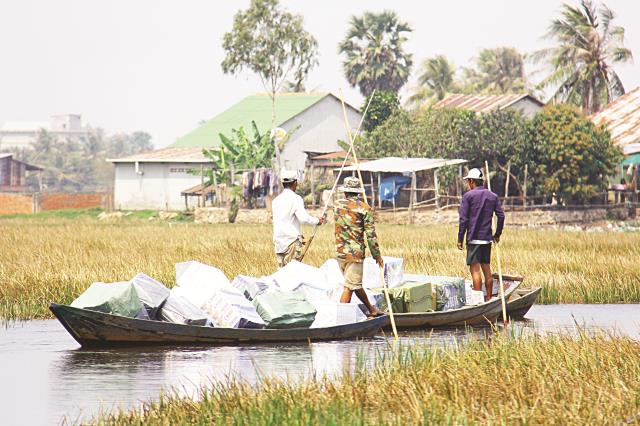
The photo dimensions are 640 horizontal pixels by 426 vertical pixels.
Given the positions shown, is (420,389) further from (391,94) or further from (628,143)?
(391,94)

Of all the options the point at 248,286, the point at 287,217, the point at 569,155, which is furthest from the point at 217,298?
the point at 569,155

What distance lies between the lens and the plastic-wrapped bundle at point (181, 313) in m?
11.6

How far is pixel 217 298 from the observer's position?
11906 millimetres

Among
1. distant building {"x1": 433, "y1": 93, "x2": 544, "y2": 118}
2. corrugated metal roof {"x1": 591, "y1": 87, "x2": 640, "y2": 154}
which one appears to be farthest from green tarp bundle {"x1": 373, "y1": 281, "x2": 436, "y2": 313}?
distant building {"x1": 433, "y1": 93, "x2": 544, "y2": 118}

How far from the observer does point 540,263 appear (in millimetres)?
19812

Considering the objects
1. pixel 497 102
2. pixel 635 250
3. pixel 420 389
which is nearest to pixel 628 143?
pixel 497 102

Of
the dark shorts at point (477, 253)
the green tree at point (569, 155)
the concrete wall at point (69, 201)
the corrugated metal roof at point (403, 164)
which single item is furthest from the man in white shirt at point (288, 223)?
the concrete wall at point (69, 201)

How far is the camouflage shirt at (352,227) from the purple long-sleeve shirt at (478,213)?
1676 mm

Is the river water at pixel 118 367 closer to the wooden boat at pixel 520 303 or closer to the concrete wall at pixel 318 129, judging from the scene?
the wooden boat at pixel 520 303

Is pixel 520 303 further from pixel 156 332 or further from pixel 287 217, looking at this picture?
pixel 156 332

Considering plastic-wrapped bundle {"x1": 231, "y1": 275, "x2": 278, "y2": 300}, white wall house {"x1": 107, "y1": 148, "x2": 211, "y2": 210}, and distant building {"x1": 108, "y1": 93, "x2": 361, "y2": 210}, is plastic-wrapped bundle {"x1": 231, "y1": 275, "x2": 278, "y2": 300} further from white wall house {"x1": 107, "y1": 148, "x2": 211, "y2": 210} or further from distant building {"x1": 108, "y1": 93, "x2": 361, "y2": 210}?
white wall house {"x1": 107, "y1": 148, "x2": 211, "y2": 210}

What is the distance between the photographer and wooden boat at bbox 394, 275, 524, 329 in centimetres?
1296

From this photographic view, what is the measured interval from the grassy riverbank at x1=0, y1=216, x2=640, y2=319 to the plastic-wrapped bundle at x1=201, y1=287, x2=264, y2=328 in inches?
125

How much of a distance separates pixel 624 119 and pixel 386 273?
3333 cm
